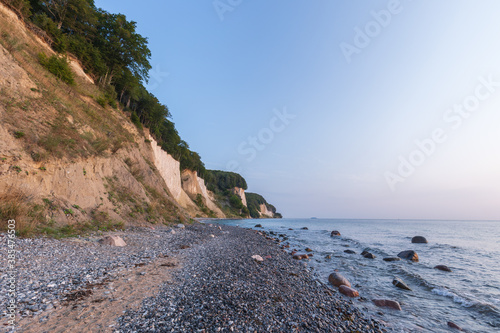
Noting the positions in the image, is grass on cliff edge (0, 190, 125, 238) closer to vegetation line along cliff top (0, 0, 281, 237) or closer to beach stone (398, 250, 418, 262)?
vegetation line along cliff top (0, 0, 281, 237)

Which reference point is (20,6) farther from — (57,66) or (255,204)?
(255,204)

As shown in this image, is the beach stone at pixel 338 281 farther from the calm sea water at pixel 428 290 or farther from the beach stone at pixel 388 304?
the beach stone at pixel 388 304

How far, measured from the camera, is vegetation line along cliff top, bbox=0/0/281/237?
9.48 metres

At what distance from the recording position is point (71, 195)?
11.6 meters

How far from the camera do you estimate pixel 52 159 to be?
1095cm

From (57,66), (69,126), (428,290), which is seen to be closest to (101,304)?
(428,290)

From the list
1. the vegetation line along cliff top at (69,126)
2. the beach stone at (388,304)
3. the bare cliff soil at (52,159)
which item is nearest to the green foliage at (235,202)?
the vegetation line along cliff top at (69,126)

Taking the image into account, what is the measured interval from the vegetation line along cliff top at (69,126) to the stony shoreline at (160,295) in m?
3.28

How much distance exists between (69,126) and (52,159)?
3.96 meters

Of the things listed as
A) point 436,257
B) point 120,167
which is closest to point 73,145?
point 120,167

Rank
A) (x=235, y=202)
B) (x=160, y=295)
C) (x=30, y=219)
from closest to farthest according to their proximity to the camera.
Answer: (x=160, y=295) < (x=30, y=219) < (x=235, y=202)

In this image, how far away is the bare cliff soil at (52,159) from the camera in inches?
356

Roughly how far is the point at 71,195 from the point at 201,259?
906cm

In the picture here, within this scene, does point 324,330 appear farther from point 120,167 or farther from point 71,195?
point 120,167
